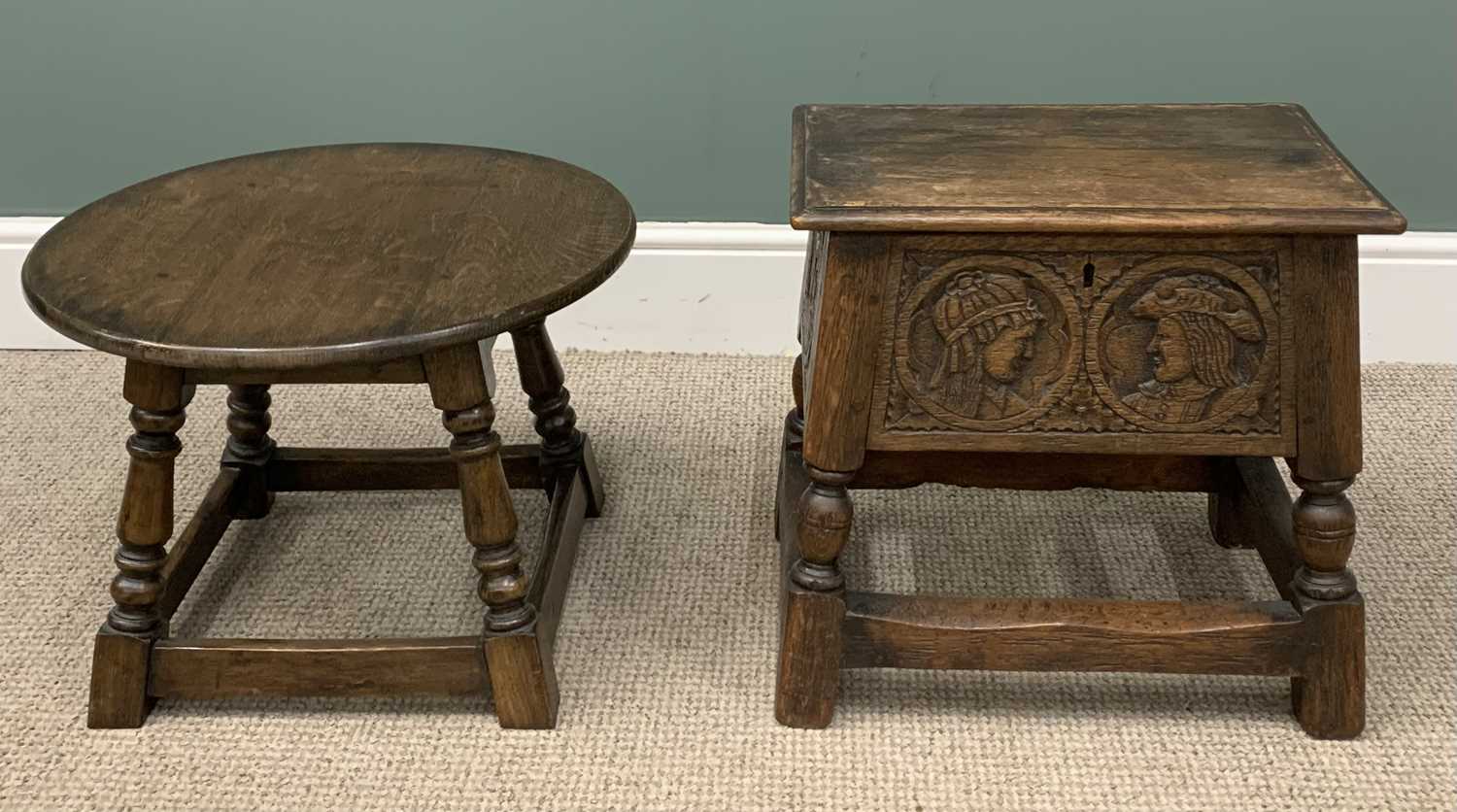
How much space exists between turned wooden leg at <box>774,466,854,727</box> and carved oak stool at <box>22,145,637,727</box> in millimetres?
224

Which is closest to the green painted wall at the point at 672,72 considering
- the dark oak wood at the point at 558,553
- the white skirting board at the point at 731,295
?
the white skirting board at the point at 731,295

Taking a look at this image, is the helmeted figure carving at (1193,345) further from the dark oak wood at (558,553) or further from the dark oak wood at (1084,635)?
the dark oak wood at (558,553)

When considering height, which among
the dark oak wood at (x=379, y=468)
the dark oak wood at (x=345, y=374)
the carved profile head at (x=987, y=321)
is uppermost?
the carved profile head at (x=987, y=321)

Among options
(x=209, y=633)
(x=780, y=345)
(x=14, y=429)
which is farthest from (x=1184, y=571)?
(x=14, y=429)

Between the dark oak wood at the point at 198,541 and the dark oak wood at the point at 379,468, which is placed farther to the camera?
the dark oak wood at the point at 379,468

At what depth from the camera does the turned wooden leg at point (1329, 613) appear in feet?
4.11

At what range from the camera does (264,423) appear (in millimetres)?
1659

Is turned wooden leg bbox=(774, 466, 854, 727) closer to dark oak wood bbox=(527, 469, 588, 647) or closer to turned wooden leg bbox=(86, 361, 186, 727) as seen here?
dark oak wood bbox=(527, 469, 588, 647)

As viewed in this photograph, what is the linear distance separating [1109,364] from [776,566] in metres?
0.52

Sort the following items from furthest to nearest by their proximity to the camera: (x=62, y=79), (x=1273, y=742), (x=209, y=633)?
(x=62, y=79)
(x=209, y=633)
(x=1273, y=742)

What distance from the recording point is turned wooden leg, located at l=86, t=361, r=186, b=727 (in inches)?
51.4

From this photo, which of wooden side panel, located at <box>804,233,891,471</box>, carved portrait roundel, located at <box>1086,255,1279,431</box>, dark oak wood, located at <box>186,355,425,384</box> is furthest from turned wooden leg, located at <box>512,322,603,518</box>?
carved portrait roundel, located at <box>1086,255,1279,431</box>

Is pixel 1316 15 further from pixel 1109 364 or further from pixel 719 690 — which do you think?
pixel 719 690

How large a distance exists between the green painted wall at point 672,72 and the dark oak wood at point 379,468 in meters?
0.50
